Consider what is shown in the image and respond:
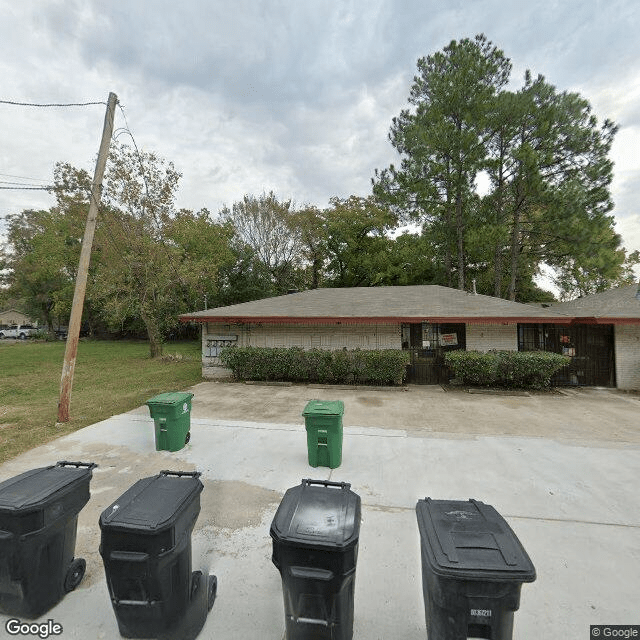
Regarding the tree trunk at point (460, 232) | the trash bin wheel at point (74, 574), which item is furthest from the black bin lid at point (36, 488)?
the tree trunk at point (460, 232)

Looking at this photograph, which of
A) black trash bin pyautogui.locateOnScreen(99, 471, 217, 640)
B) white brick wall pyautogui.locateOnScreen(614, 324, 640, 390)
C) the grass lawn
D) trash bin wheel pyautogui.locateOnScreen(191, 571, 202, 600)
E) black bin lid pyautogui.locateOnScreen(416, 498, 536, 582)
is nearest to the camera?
black bin lid pyautogui.locateOnScreen(416, 498, 536, 582)

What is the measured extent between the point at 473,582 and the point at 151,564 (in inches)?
76.9

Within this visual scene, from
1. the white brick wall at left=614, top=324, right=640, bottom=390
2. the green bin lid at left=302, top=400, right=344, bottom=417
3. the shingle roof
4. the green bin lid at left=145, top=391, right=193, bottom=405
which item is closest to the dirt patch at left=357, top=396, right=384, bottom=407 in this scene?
the green bin lid at left=302, top=400, right=344, bottom=417

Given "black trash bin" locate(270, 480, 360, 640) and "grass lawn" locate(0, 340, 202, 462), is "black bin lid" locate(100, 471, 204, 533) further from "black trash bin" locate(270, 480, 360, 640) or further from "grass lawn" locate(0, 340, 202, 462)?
"grass lawn" locate(0, 340, 202, 462)

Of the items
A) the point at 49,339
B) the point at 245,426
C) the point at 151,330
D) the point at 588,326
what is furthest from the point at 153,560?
the point at 49,339

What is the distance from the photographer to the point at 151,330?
69.2 feet

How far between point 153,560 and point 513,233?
24.3 m

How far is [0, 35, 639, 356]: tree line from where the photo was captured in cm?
1911

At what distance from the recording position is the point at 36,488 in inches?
105

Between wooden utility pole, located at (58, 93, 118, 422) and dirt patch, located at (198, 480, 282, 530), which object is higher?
wooden utility pole, located at (58, 93, 118, 422)

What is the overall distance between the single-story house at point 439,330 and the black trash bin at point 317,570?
10111 millimetres

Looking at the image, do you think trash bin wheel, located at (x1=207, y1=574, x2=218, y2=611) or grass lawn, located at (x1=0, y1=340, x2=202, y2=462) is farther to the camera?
grass lawn, located at (x1=0, y1=340, x2=202, y2=462)

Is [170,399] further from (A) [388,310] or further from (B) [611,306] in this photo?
(B) [611,306]

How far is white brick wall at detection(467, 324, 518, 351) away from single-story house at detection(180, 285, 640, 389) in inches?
1.3
